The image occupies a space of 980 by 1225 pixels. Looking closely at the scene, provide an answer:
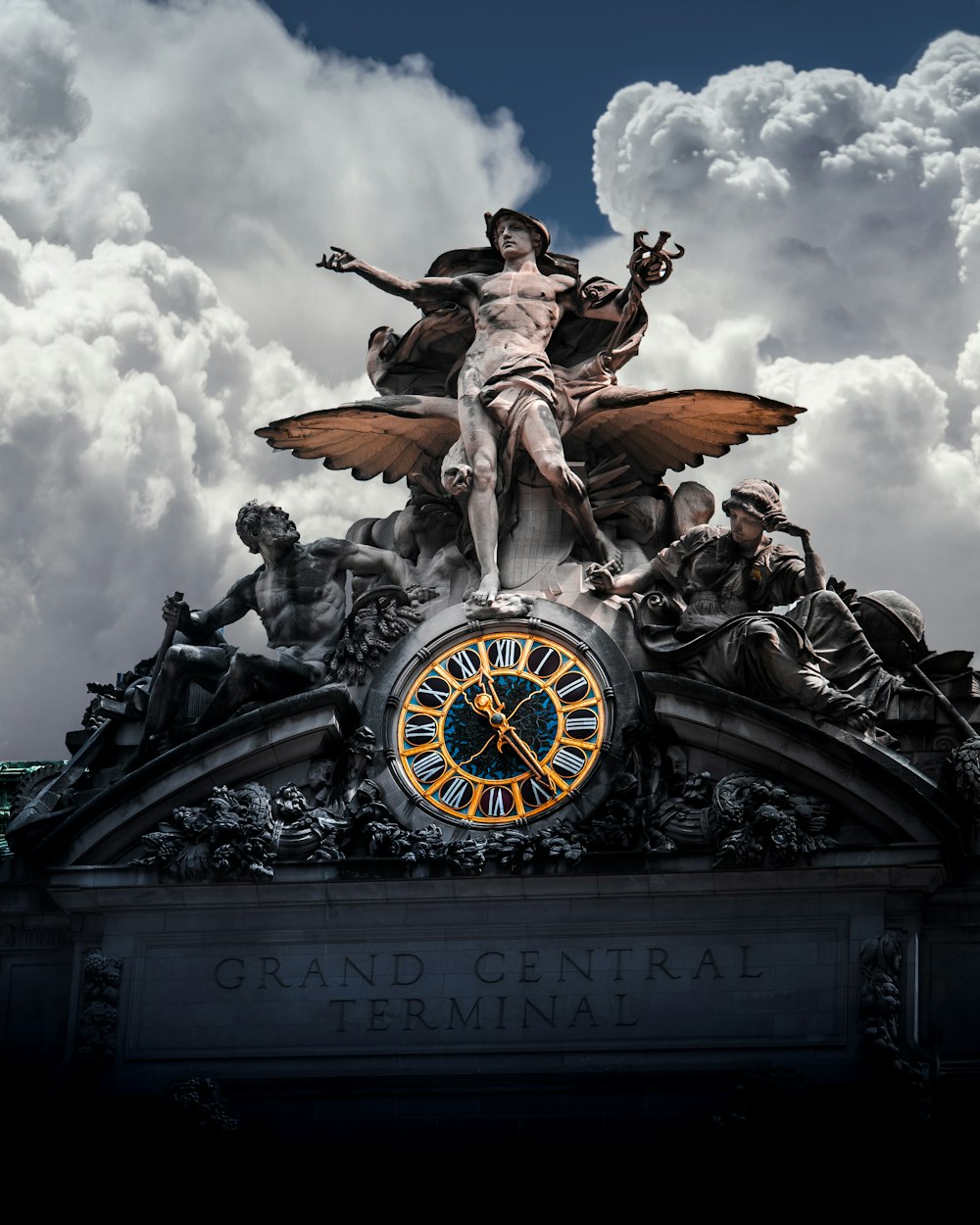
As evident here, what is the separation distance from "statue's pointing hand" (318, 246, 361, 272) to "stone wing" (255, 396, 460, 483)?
1438 millimetres

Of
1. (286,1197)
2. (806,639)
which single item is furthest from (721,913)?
(286,1197)

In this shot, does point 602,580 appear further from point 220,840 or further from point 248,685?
point 220,840

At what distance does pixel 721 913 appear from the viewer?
27.3 meters

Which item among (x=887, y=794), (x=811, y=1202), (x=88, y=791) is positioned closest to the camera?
(x=811, y=1202)

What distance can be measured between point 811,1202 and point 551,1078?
114 inches

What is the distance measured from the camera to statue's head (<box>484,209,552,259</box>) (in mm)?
31281

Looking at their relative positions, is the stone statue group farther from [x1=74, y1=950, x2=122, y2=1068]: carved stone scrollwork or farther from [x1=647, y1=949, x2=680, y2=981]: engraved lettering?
[x1=647, y1=949, x2=680, y2=981]: engraved lettering

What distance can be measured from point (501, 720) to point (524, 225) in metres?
5.91

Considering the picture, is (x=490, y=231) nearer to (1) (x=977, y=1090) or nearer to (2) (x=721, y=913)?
(2) (x=721, y=913)

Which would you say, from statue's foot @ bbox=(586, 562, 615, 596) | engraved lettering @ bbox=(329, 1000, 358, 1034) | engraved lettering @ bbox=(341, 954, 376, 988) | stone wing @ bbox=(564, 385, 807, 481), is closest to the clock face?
statue's foot @ bbox=(586, 562, 615, 596)

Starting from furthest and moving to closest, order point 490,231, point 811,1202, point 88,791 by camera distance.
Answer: point 490,231, point 88,791, point 811,1202

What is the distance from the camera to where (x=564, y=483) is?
29.6 meters

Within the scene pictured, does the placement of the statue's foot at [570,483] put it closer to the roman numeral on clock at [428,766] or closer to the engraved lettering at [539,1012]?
the roman numeral on clock at [428,766]

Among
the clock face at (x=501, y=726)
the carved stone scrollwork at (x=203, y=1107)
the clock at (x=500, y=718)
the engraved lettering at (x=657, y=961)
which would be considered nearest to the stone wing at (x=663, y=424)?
the clock at (x=500, y=718)
